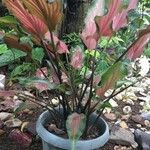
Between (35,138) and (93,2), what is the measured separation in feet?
3.84

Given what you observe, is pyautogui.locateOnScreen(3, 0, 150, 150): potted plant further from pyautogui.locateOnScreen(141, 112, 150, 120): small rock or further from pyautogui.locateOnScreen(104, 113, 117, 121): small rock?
pyautogui.locateOnScreen(141, 112, 150, 120): small rock

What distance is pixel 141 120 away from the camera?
87.0 inches

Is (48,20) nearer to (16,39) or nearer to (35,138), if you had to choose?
(16,39)

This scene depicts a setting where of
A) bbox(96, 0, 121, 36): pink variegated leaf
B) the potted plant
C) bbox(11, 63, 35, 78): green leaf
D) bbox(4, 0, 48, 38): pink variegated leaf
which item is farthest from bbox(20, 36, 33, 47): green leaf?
bbox(11, 63, 35, 78): green leaf

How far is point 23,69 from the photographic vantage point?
235 centimetres

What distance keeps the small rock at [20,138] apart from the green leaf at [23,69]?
1.55 feet

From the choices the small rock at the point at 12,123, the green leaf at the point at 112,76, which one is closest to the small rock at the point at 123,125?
the small rock at the point at 12,123

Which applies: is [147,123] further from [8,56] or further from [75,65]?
[8,56]

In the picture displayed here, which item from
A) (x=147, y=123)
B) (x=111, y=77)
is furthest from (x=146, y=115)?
(x=111, y=77)

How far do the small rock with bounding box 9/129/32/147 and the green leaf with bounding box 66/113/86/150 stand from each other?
543 mm

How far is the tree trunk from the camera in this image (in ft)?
8.73

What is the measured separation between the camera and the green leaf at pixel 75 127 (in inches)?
52.0

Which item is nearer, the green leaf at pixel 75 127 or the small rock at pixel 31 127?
the green leaf at pixel 75 127

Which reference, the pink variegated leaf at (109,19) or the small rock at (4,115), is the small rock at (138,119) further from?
the pink variegated leaf at (109,19)
